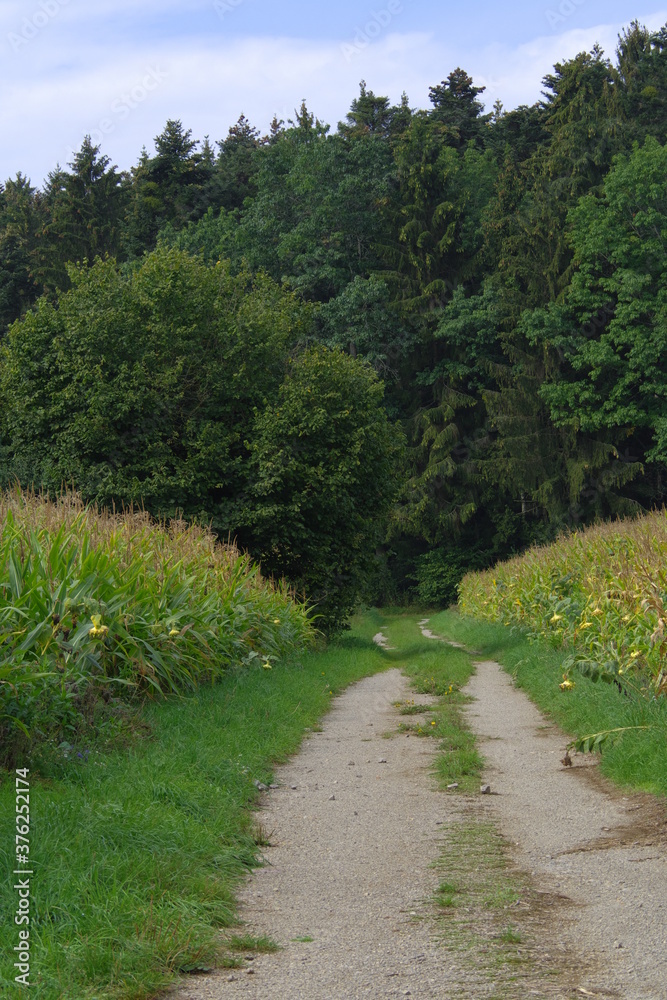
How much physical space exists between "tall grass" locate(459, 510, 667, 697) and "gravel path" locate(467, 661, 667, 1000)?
3.00ft

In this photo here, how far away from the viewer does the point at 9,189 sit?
71.5 meters

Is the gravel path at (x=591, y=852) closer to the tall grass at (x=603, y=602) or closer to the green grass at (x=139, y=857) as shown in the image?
the tall grass at (x=603, y=602)

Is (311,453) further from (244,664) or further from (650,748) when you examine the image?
(650,748)

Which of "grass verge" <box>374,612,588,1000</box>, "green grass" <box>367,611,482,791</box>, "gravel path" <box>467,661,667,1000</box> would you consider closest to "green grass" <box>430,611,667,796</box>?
"gravel path" <box>467,661,667,1000</box>

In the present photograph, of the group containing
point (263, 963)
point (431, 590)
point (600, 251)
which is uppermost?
point (600, 251)

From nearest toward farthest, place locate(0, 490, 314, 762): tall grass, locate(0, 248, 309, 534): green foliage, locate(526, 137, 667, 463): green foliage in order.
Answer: locate(0, 490, 314, 762): tall grass, locate(0, 248, 309, 534): green foliage, locate(526, 137, 667, 463): green foliage

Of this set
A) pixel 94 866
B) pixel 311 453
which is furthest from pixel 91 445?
pixel 94 866

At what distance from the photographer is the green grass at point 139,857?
365 centimetres

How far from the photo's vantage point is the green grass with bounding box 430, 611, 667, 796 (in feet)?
22.2

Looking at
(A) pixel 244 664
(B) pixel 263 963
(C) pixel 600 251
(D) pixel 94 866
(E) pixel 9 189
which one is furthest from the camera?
(E) pixel 9 189

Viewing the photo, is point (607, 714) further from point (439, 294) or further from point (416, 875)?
point (439, 294)

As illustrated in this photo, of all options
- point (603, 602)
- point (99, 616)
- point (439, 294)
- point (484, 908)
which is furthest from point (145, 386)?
point (439, 294)

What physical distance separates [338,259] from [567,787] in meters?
45.0

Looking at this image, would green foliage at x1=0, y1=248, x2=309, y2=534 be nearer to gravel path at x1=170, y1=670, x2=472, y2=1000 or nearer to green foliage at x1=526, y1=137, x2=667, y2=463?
gravel path at x1=170, y1=670, x2=472, y2=1000
